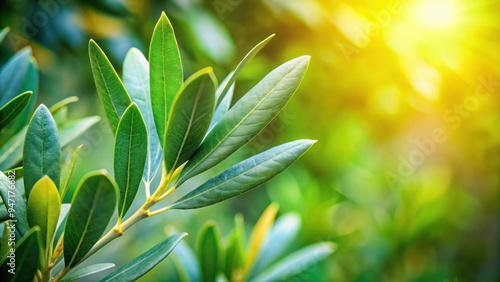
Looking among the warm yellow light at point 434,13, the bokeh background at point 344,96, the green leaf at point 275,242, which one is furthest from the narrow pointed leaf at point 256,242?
the warm yellow light at point 434,13

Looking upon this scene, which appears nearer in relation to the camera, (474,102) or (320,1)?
(320,1)

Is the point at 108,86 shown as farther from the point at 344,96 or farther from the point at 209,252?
the point at 344,96

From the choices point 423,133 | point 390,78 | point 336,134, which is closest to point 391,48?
point 390,78

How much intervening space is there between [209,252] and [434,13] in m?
0.88

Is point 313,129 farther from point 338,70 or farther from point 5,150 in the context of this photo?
point 5,150

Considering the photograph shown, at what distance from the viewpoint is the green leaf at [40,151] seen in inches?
14.2

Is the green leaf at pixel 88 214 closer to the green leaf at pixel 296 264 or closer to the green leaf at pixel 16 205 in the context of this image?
the green leaf at pixel 16 205

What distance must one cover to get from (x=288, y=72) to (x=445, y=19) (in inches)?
42.6

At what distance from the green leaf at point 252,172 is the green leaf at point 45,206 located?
0.11 metres

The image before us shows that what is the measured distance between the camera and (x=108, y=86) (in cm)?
40

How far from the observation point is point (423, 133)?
1949mm

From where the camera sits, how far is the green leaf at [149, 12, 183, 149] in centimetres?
38

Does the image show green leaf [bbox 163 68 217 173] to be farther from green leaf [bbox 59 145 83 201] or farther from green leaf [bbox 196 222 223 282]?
green leaf [bbox 196 222 223 282]

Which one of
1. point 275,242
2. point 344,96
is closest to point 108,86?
point 275,242
